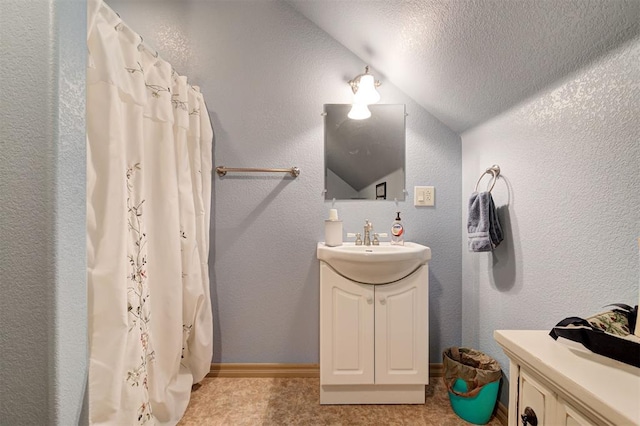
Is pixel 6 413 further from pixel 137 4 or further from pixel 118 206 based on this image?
pixel 137 4

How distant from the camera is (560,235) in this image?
0.96 m

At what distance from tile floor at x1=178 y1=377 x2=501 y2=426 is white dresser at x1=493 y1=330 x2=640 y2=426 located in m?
0.70

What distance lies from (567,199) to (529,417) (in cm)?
69

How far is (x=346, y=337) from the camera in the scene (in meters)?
1.33

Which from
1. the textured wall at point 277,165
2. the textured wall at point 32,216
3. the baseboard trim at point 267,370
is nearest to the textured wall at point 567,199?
the textured wall at point 277,165

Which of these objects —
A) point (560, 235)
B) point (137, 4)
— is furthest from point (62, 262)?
point (137, 4)

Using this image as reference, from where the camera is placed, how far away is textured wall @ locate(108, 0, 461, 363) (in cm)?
162

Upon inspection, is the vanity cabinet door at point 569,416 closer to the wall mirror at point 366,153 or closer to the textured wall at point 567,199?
the textured wall at point 567,199

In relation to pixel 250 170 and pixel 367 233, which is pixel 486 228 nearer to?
pixel 367 233

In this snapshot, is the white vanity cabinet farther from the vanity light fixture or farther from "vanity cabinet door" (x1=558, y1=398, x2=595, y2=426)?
the vanity light fixture

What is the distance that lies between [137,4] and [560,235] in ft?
7.97

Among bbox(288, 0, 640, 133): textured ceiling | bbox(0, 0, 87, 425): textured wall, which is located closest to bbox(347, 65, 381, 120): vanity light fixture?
bbox(288, 0, 640, 133): textured ceiling

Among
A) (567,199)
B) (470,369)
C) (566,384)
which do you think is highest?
(567,199)

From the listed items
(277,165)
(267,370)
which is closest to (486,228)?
(277,165)
